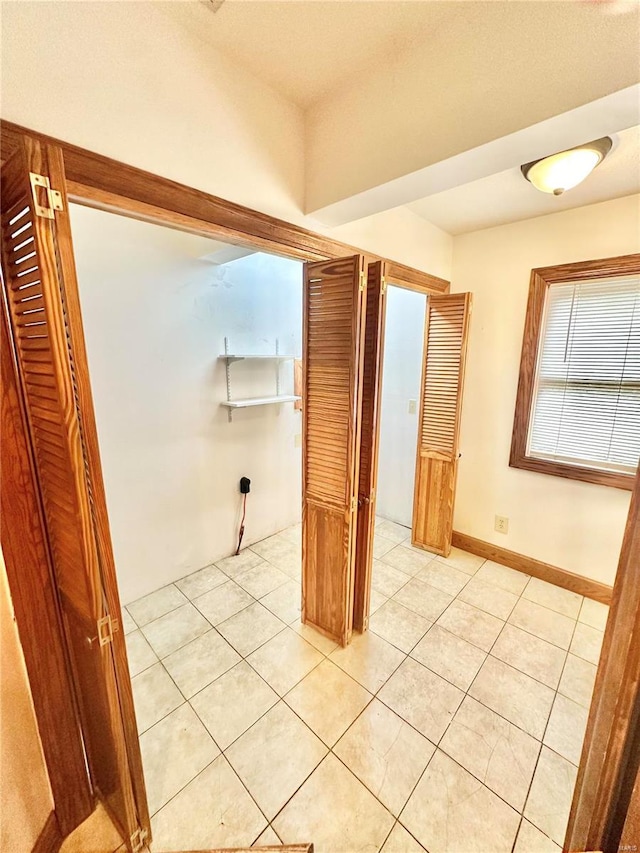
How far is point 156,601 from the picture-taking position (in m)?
2.23

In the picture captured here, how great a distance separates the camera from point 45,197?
728 millimetres

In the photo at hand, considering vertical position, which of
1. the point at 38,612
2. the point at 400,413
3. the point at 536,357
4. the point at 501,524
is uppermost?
the point at 536,357

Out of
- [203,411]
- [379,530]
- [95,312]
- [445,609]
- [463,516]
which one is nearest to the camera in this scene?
[95,312]

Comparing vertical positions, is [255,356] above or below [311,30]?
below

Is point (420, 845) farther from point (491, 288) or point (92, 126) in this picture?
point (491, 288)

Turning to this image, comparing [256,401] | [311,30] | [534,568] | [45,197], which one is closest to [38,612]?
[45,197]

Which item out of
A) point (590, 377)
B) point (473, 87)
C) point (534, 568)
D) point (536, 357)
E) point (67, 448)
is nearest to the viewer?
point (67, 448)

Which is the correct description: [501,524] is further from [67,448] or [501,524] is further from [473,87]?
[67,448]

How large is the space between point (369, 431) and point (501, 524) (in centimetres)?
164

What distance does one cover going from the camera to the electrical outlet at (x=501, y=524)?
8.64ft

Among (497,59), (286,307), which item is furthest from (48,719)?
(286,307)

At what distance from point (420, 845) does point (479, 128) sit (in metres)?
2.28

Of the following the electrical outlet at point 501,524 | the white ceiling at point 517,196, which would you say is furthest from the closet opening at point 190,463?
the electrical outlet at point 501,524

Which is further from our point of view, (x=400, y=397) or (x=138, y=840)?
(x=400, y=397)
